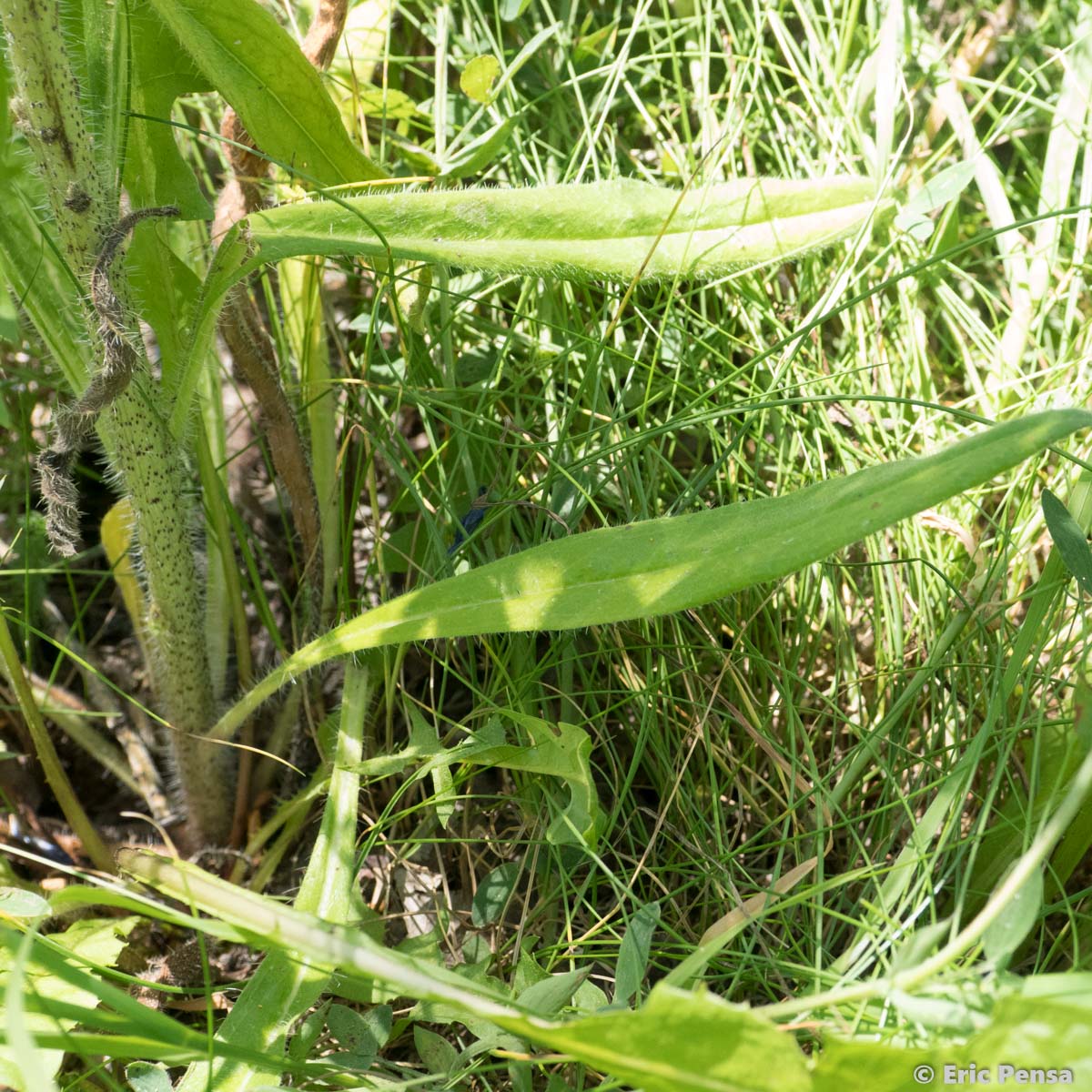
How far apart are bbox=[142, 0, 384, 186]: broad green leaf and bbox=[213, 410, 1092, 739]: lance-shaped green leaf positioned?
0.44 meters

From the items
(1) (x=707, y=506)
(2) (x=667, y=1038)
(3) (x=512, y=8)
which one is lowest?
(2) (x=667, y=1038)

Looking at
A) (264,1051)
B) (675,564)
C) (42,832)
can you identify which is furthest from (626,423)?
(42,832)

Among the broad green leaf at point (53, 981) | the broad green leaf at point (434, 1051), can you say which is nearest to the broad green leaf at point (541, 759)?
the broad green leaf at point (434, 1051)

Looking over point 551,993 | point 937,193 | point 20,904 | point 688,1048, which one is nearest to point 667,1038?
point 688,1048

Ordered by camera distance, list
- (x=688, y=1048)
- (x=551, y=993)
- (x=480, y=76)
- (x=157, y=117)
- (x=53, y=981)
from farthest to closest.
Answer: (x=480, y=76) < (x=157, y=117) < (x=53, y=981) < (x=551, y=993) < (x=688, y=1048)

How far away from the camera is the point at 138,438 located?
40.6 inches

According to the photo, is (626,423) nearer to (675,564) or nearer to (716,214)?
(716,214)

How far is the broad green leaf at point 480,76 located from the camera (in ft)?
4.13

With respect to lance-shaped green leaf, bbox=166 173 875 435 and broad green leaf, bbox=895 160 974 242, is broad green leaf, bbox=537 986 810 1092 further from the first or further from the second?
broad green leaf, bbox=895 160 974 242

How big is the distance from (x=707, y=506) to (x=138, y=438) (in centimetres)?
62

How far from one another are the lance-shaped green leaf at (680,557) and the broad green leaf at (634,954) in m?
0.26

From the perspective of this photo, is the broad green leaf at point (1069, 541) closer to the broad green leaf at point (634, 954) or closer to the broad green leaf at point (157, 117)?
the broad green leaf at point (634, 954)

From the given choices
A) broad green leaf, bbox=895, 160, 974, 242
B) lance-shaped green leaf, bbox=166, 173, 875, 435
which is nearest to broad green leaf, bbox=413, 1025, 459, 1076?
lance-shaped green leaf, bbox=166, 173, 875, 435

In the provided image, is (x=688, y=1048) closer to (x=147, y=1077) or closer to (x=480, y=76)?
(x=147, y=1077)
